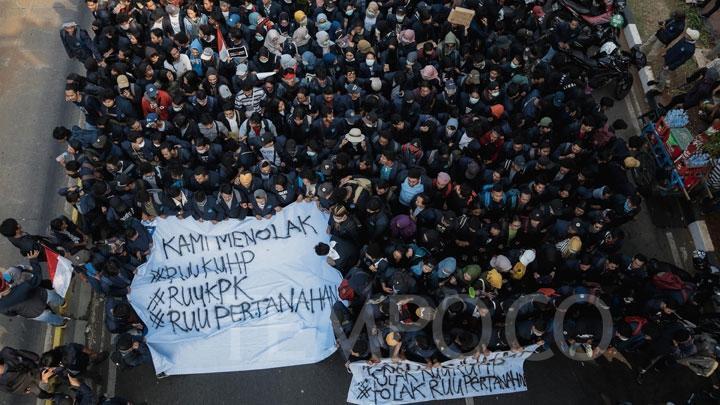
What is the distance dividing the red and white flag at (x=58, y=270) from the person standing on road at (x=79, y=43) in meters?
4.72

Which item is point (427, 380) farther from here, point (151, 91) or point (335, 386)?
point (151, 91)

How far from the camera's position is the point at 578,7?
12352mm

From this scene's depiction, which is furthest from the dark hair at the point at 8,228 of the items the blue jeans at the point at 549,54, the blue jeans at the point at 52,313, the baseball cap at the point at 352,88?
the blue jeans at the point at 549,54

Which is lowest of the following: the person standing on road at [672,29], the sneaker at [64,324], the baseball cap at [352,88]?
the sneaker at [64,324]

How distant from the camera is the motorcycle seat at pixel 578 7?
1227 cm

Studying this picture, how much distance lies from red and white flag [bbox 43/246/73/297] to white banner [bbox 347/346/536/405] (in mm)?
4441

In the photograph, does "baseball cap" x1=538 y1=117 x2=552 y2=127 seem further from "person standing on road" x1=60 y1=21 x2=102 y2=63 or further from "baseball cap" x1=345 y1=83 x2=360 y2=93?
"person standing on road" x1=60 y1=21 x2=102 y2=63

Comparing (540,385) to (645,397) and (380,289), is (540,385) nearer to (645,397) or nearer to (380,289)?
(645,397)

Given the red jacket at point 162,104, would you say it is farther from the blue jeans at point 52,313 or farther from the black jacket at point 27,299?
the blue jeans at point 52,313

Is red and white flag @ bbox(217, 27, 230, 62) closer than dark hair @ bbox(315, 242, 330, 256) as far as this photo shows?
No

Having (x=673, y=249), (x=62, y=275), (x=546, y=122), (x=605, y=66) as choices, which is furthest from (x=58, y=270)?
(x=605, y=66)

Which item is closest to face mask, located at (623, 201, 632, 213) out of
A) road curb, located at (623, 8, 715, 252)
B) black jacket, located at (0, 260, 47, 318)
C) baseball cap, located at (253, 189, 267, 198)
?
road curb, located at (623, 8, 715, 252)

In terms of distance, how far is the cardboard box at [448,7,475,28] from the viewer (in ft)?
33.3

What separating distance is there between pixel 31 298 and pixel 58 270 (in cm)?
56
